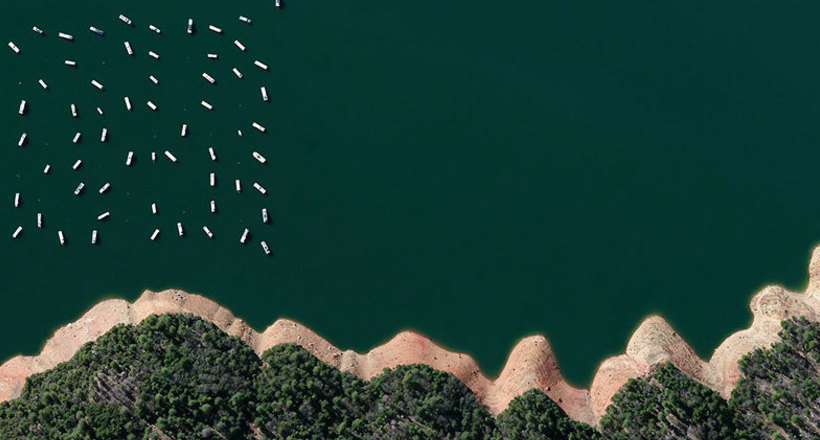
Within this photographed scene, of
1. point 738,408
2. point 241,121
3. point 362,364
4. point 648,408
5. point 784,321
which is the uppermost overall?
point 784,321

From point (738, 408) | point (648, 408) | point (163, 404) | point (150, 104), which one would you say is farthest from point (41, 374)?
point (738, 408)

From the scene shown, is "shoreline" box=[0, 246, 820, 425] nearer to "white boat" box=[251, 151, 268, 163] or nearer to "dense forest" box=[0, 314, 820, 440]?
"dense forest" box=[0, 314, 820, 440]

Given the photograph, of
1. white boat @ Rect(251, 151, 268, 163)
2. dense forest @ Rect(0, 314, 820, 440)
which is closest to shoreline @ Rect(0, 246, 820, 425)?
dense forest @ Rect(0, 314, 820, 440)

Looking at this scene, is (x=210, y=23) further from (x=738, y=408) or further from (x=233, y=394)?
(x=738, y=408)

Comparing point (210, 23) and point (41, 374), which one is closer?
point (41, 374)

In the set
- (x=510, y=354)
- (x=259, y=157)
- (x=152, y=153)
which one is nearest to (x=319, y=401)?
(x=510, y=354)

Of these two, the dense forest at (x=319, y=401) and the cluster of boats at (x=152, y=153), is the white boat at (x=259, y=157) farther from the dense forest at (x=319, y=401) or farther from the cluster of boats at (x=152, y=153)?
the dense forest at (x=319, y=401)

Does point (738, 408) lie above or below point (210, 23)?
above
